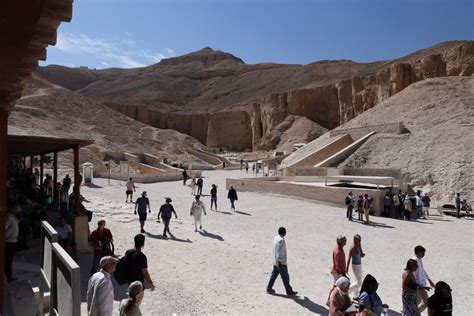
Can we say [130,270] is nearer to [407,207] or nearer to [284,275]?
[284,275]

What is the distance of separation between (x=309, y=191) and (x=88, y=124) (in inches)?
1621

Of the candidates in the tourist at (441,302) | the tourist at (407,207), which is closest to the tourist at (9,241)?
the tourist at (441,302)

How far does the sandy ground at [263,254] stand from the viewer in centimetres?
A: 653

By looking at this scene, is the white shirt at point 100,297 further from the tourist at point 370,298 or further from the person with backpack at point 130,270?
the tourist at point 370,298

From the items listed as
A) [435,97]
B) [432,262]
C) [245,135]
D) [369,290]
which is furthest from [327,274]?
[245,135]

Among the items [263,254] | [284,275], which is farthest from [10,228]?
[263,254]

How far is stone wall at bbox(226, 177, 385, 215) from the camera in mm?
16109

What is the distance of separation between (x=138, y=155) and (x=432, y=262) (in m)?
34.8

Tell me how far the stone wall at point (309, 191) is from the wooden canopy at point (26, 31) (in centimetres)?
1479

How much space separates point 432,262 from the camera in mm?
9367

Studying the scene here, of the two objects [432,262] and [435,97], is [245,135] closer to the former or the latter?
[435,97]

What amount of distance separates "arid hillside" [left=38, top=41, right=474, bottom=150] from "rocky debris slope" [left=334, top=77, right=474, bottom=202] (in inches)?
582

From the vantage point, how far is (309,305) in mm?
6461

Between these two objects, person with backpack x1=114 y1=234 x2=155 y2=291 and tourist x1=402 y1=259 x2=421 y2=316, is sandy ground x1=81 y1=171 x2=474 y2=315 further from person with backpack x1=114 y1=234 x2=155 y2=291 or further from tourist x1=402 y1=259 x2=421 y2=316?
tourist x1=402 y1=259 x2=421 y2=316
